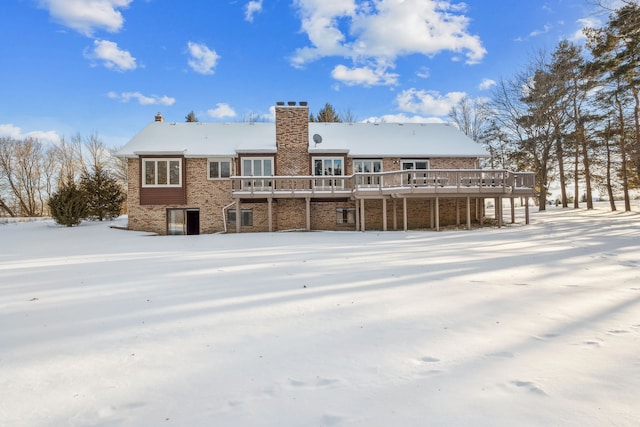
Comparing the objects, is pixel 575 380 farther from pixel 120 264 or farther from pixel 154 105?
pixel 154 105

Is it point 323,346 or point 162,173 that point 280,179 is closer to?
point 162,173

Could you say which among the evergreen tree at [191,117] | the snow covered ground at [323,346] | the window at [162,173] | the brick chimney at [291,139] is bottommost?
the snow covered ground at [323,346]

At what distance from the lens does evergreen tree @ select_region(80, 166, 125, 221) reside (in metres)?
21.3

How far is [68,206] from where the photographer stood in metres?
18.9

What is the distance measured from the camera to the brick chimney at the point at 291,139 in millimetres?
18938

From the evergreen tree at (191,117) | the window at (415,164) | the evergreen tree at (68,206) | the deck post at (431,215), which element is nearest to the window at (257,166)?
the window at (415,164)

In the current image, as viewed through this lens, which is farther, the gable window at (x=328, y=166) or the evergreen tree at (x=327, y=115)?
the evergreen tree at (x=327, y=115)

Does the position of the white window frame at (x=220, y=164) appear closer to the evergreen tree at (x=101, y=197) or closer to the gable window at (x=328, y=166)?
the gable window at (x=328, y=166)

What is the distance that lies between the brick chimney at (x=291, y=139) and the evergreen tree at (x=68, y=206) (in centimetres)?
1213

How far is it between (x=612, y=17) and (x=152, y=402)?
24590 millimetres

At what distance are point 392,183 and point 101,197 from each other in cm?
1904

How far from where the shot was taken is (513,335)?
360 cm

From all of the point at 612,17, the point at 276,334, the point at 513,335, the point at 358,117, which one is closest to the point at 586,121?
the point at 612,17

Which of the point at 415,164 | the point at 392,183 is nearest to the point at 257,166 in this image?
the point at 392,183
